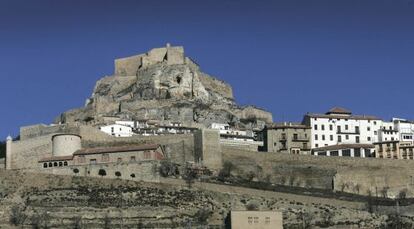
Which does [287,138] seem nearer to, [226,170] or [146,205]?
[226,170]

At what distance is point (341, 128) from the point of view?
10512cm

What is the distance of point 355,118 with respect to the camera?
106 m

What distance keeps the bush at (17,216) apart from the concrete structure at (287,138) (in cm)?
3376

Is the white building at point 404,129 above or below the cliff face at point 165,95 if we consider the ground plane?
below

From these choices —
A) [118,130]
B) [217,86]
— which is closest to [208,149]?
[118,130]

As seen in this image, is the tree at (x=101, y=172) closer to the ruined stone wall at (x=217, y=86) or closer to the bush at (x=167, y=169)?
the bush at (x=167, y=169)

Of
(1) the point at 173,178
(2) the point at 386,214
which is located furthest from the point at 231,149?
(2) the point at 386,214

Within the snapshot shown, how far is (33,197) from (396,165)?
107 feet

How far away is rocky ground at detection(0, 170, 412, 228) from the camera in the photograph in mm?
71938

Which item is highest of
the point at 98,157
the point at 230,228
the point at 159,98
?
the point at 159,98

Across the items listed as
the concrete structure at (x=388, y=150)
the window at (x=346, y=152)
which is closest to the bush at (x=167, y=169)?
the window at (x=346, y=152)

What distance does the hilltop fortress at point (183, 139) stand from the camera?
8688 cm

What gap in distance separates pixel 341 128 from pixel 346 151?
19.2 feet

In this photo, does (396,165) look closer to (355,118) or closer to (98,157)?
(355,118)
